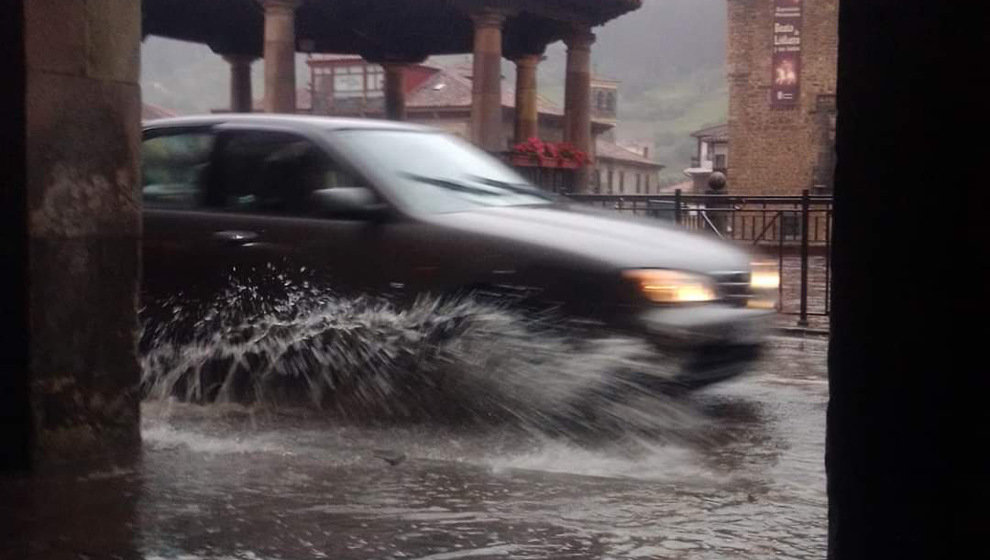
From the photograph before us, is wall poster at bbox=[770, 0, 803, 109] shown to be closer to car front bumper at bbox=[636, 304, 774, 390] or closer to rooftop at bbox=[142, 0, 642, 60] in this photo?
rooftop at bbox=[142, 0, 642, 60]

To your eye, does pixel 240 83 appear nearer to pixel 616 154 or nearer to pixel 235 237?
pixel 235 237

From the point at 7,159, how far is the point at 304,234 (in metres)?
2.27

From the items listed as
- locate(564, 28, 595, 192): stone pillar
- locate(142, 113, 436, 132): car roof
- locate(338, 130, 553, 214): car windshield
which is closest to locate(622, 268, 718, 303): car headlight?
locate(338, 130, 553, 214): car windshield

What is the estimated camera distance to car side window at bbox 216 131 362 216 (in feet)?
25.4

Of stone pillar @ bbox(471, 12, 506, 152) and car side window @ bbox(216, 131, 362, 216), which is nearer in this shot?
car side window @ bbox(216, 131, 362, 216)

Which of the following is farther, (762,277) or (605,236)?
(762,277)

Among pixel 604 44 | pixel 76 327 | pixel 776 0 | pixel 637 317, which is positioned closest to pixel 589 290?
pixel 637 317

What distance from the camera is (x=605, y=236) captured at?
7.05m

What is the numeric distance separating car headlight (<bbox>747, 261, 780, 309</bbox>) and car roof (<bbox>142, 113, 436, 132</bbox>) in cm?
229

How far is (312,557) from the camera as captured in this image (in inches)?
180

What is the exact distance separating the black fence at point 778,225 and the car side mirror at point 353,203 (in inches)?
282

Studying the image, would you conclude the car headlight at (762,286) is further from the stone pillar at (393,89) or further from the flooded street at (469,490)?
the stone pillar at (393,89)

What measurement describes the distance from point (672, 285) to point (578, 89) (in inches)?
1033

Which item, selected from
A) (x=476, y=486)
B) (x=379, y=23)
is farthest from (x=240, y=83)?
(x=476, y=486)
